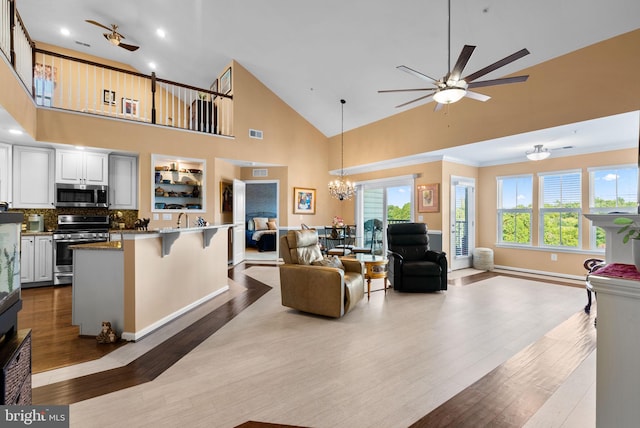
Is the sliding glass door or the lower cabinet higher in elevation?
the sliding glass door

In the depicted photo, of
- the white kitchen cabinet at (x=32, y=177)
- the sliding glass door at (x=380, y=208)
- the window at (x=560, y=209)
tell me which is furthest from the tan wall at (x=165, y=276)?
the window at (x=560, y=209)

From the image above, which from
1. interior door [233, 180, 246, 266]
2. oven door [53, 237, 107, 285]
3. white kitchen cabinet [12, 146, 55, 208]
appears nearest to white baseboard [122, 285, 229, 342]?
interior door [233, 180, 246, 266]

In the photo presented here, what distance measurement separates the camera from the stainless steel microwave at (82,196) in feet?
18.0

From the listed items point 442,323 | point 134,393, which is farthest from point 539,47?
point 134,393

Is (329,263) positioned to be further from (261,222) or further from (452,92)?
(261,222)

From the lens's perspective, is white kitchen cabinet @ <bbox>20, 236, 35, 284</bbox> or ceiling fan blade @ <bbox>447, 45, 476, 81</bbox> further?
white kitchen cabinet @ <bbox>20, 236, 35, 284</bbox>

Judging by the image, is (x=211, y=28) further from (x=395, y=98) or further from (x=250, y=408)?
(x=250, y=408)

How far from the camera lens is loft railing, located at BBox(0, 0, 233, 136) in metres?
4.78

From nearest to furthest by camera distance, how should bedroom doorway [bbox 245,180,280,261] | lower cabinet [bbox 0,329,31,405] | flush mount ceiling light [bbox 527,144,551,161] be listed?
lower cabinet [bbox 0,329,31,405] → flush mount ceiling light [bbox 527,144,551,161] → bedroom doorway [bbox 245,180,280,261]

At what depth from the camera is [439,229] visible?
6.50 m

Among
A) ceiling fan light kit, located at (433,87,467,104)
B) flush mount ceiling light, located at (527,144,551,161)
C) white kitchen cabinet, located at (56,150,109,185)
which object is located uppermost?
ceiling fan light kit, located at (433,87,467,104)

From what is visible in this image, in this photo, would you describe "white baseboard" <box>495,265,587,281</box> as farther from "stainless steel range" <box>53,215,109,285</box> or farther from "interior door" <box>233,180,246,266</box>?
"stainless steel range" <box>53,215,109,285</box>

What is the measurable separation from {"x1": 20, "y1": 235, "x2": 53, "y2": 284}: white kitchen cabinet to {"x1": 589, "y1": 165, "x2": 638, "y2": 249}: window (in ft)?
33.0

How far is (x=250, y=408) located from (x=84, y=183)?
5.75 m
